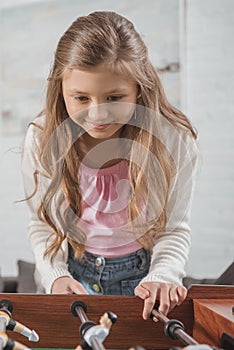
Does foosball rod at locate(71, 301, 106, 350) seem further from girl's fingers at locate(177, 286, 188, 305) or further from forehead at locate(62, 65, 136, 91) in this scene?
forehead at locate(62, 65, 136, 91)

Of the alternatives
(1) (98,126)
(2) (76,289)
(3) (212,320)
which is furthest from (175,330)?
(1) (98,126)

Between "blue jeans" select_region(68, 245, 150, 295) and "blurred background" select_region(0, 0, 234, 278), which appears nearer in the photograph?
"blue jeans" select_region(68, 245, 150, 295)

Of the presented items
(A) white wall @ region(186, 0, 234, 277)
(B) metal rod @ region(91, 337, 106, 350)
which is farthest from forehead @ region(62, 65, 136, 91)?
(A) white wall @ region(186, 0, 234, 277)

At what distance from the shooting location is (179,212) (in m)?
1.56

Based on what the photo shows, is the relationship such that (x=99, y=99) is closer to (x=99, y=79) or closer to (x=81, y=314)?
(x=99, y=79)

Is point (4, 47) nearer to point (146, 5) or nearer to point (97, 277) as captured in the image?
point (146, 5)

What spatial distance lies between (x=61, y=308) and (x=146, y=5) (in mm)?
2178

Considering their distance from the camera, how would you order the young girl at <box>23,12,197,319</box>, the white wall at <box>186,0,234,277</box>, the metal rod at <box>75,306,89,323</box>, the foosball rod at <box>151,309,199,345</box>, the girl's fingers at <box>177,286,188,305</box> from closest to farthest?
1. the foosball rod at <box>151,309,199,345</box>
2. the metal rod at <box>75,306,89,323</box>
3. the girl's fingers at <box>177,286,188,305</box>
4. the young girl at <box>23,12,197,319</box>
5. the white wall at <box>186,0,234,277</box>

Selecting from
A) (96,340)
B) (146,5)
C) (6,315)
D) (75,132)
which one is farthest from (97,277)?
(146,5)

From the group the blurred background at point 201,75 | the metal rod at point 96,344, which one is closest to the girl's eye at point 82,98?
the metal rod at point 96,344

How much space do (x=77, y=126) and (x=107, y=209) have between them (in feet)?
0.77

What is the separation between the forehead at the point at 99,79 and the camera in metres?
1.30

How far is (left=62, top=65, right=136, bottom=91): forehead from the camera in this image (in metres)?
1.30

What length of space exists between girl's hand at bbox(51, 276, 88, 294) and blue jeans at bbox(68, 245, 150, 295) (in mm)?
114
